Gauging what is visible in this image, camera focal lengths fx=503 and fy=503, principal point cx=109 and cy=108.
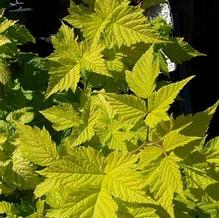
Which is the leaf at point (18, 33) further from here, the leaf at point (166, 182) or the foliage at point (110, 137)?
the leaf at point (166, 182)

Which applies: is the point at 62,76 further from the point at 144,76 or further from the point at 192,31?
the point at 192,31

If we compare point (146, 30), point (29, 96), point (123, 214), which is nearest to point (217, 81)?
point (29, 96)

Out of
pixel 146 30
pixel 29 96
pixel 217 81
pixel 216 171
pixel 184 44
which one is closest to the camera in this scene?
pixel 216 171

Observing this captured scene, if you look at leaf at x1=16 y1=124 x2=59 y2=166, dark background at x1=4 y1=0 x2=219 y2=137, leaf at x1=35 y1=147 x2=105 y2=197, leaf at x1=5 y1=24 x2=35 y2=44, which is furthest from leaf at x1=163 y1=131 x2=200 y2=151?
dark background at x1=4 y1=0 x2=219 y2=137

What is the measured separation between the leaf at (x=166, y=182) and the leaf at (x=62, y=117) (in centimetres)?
28

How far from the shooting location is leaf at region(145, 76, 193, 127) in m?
1.04

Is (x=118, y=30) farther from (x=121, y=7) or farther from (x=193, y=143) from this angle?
(x=193, y=143)

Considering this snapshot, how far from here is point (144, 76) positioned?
1061 mm

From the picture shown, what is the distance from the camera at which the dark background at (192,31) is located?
2467 millimetres

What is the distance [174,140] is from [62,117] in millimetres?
314

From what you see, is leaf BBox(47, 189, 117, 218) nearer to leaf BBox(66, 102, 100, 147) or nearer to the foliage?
the foliage

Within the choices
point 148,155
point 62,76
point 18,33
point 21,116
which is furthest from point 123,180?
point 18,33

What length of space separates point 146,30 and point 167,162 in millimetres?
361

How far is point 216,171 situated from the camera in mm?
1119
